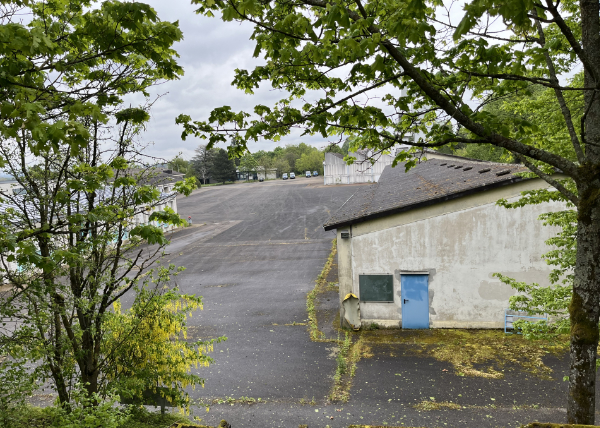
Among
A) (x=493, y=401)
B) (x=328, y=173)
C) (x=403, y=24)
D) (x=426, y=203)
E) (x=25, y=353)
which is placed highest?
(x=328, y=173)

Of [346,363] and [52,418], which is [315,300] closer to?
[346,363]

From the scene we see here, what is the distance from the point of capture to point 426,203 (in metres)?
12.3

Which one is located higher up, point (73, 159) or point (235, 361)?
point (73, 159)

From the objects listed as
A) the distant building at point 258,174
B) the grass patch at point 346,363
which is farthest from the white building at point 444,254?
the distant building at point 258,174

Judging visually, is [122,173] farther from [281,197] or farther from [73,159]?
[281,197]

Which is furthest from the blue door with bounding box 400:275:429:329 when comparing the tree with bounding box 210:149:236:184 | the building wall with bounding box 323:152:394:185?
the tree with bounding box 210:149:236:184

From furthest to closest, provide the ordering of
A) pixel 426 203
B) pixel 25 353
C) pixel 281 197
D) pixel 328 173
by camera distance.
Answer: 1. pixel 328 173
2. pixel 281 197
3. pixel 426 203
4. pixel 25 353

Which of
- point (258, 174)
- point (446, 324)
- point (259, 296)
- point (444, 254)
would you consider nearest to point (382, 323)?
point (446, 324)

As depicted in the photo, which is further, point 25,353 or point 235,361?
point 235,361

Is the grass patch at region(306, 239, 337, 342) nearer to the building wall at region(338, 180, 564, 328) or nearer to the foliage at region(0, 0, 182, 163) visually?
the building wall at region(338, 180, 564, 328)

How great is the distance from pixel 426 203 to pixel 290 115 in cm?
839

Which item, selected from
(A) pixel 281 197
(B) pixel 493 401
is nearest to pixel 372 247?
(B) pixel 493 401

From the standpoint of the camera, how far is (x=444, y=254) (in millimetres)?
12430

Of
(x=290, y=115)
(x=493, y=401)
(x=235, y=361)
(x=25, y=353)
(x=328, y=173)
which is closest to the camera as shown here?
(x=25, y=353)
